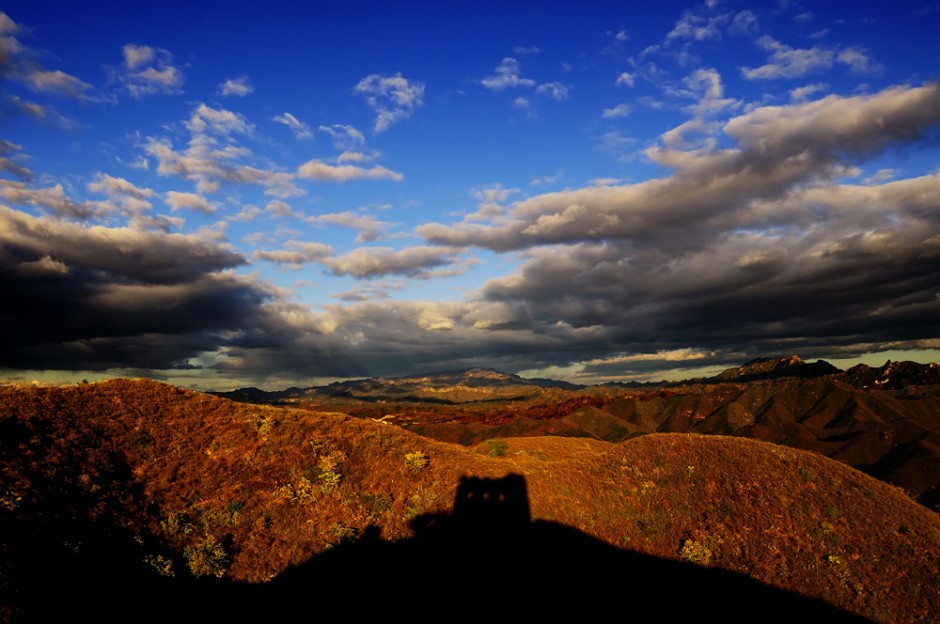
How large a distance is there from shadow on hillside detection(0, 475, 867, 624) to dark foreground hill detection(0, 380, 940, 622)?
0.24 ft

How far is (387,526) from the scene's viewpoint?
19.8 meters

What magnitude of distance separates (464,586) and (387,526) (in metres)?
3.78

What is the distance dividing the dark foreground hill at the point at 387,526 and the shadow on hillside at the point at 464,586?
0.07 m

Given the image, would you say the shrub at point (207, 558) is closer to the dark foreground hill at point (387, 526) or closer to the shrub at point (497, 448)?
the dark foreground hill at point (387, 526)

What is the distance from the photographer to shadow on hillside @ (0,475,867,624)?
574 inches

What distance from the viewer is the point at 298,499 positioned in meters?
20.0

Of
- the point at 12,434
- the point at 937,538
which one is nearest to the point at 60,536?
the point at 12,434

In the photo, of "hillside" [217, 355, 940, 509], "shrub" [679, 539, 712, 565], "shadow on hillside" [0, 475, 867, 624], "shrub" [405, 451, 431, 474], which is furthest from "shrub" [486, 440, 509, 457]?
"hillside" [217, 355, 940, 509]

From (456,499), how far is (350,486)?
15.2 feet

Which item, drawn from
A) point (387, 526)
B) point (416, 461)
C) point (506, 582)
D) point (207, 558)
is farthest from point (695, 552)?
point (207, 558)

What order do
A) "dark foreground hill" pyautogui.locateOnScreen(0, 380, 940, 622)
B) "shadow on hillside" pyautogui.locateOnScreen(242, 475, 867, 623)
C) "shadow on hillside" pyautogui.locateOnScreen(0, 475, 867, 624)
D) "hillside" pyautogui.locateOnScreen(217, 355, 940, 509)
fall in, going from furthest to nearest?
"hillside" pyautogui.locateOnScreen(217, 355, 940, 509) < "shadow on hillside" pyautogui.locateOnScreen(242, 475, 867, 623) < "dark foreground hill" pyautogui.locateOnScreen(0, 380, 940, 622) < "shadow on hillside" pyautogui.locateOnScreen(0, 475, 867, 624)

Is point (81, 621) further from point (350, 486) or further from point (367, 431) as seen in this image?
point (367, 431)

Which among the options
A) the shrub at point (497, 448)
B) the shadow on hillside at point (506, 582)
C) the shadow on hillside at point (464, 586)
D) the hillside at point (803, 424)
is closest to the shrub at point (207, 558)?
the shadow on hillside at point (464, 586)

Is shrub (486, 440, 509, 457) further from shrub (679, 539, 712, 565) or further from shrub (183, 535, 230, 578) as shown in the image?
shrub (183, 535, 230, 578)
